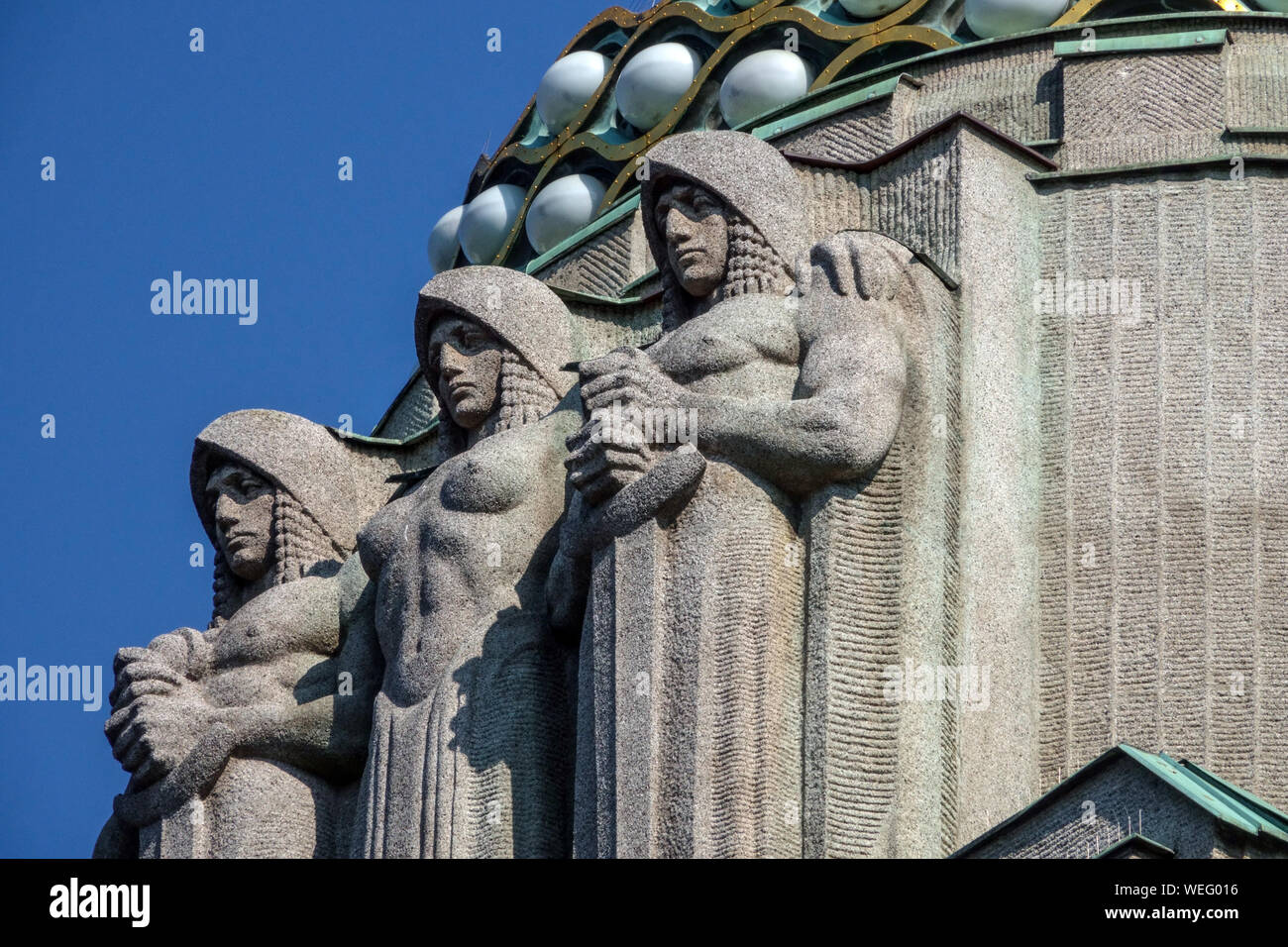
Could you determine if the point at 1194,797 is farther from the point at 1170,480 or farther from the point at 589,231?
the point at 589,231

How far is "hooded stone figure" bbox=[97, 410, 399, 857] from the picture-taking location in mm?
21672

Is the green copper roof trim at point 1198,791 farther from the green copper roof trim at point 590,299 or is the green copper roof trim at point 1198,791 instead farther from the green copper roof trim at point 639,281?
the green copper roof trim at point 639,281

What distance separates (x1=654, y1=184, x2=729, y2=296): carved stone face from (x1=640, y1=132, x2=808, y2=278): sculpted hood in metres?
0.09

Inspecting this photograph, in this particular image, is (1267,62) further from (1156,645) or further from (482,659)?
(482,659)

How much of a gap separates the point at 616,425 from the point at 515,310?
2.10 metres

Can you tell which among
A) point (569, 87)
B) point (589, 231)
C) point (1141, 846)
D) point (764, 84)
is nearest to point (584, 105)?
point (569, 87)

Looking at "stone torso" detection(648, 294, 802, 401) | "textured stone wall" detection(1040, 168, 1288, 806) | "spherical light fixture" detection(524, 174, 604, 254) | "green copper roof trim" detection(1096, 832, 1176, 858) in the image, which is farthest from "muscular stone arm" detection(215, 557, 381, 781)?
"spherical light fixture" detection(524, 174, 604, 254)

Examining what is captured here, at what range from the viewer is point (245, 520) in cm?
2300

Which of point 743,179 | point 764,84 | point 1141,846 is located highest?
point 764,84

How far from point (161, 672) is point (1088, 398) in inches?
214

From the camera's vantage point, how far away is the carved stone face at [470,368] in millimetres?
21766

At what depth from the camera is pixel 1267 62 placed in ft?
76.0

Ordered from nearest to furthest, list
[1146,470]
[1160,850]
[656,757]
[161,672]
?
[1160,850] < [656,757] < [1146,470] < [161,672]

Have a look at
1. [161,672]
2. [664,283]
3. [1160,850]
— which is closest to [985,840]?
[1160,850]
